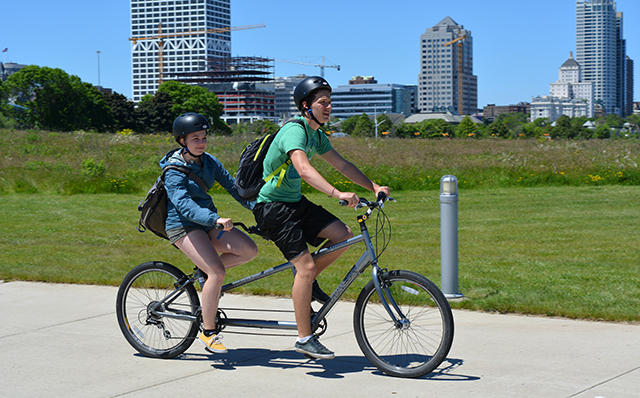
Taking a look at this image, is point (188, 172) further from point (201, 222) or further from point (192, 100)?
point (192, 100)

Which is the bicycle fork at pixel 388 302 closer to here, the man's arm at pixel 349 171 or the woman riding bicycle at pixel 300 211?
the woman riding bicycle at pixel 300 211

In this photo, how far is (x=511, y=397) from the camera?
3801 millimetres

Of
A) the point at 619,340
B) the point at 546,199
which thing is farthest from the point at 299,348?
the point at 546,199

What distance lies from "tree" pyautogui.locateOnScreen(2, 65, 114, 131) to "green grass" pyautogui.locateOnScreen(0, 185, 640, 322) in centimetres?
7012

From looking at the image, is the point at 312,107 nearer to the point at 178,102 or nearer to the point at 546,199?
the point at 546,199

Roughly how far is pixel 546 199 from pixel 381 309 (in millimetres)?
12141

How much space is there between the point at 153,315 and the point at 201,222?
98cm

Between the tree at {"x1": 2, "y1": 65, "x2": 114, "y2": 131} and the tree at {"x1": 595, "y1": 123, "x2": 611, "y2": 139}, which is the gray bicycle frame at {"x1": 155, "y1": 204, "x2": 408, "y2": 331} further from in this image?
the tree at {"x1": 2, "y1": 65, "x2": 114, "y2": 131}

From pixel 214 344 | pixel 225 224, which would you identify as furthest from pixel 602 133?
pixel 225 224

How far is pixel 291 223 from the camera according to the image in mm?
4398

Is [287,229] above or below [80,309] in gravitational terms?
above

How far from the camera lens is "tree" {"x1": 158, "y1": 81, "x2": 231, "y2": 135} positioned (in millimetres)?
118350

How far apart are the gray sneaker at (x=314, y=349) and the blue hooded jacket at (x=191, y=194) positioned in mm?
981

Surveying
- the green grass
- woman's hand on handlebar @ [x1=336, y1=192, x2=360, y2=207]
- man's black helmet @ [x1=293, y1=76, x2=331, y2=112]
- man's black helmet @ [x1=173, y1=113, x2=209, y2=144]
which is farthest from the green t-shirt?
the green grass
